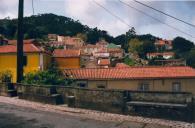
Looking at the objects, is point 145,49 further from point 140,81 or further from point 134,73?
point 140,81

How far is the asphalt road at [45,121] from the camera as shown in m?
14.4

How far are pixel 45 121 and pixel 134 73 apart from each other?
23187mm

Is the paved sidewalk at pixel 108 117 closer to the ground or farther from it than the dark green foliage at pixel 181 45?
closer to the ground

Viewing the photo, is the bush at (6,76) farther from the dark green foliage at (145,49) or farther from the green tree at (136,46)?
the dark green foliage at (145,49)

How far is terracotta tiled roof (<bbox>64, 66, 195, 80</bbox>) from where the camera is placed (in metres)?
36.2

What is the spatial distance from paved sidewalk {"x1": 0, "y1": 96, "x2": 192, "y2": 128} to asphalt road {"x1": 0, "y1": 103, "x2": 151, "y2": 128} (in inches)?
9.5

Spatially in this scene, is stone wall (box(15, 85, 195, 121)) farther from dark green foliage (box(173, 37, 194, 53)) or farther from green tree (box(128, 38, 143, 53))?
dark green foliage (box(173, 37, 194, 53))

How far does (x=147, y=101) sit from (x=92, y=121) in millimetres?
3682

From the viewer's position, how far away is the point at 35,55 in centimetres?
4078

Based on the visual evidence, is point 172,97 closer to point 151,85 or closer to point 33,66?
point 151,85

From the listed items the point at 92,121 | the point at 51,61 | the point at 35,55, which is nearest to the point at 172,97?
the point at 92,121

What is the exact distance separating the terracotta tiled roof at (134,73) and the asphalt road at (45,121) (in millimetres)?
18524

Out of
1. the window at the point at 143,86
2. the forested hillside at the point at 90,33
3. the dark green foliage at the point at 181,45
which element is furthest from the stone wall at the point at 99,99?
the dark green foliage at the point at 181,45

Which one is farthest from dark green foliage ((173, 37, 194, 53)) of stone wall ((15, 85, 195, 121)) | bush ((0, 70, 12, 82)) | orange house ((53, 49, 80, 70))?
stone wall ((15, 85, 195, 121))
